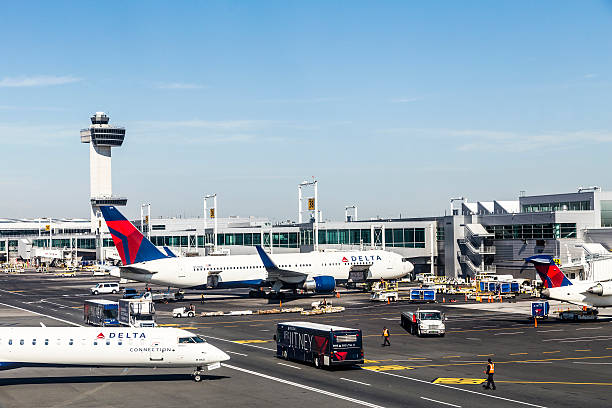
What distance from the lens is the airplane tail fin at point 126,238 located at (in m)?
87.4

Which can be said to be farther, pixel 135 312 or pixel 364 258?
pixel 364 258

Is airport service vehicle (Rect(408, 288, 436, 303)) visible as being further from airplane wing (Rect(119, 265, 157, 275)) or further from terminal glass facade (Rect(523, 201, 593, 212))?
terminal glass facade (Rect(523, 201, 593, 212))

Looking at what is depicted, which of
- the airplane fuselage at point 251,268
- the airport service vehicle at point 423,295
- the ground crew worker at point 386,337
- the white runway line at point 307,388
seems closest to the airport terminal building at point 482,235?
the airplane fuselage at point 251,268

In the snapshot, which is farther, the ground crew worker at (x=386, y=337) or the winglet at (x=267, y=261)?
the winglet at (x=267, y=261)

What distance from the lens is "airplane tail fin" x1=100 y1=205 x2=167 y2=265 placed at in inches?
3442

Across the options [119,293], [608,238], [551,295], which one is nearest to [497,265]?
[608,238]

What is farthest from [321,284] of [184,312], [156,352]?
[156,352]

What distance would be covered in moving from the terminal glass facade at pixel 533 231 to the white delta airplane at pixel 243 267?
17407mm

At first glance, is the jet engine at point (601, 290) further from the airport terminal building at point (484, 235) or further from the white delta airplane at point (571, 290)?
the airport terminal building at point (484, 235)

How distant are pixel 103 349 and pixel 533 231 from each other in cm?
7718

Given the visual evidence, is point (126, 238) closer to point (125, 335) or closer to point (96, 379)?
point (96, 379)

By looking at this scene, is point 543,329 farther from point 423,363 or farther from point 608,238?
point 608,238

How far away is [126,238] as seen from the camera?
8788 centimetres

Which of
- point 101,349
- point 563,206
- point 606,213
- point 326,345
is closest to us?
point 101,349
